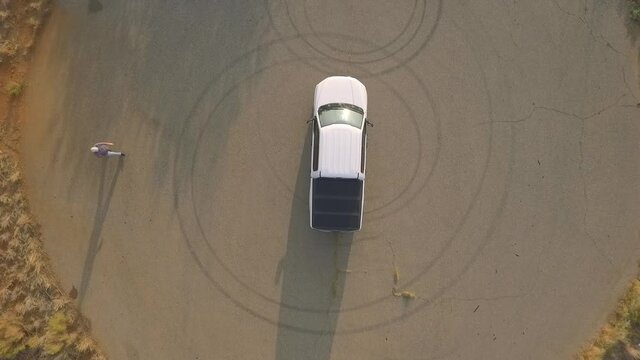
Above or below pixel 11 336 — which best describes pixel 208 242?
above

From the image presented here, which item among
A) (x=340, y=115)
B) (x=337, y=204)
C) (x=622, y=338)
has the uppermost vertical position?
(x=340, y=115)

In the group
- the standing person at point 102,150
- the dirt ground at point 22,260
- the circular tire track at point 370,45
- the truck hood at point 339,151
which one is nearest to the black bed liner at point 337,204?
the truck hood at point 339,151

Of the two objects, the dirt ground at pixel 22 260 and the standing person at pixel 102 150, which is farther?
the dirt ground at pixel 22 260

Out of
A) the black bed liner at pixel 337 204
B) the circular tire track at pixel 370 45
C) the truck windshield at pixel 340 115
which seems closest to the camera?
the black bed liner at pixel 337 204

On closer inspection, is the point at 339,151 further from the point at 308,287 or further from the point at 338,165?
the point at 308,287

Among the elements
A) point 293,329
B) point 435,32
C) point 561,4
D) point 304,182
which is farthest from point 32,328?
point 561,4

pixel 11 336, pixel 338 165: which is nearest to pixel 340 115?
pixel 338 165

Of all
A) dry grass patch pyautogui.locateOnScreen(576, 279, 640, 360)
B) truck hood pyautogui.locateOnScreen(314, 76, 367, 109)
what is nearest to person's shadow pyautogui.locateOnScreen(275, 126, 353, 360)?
truck hood pyautogui.locateOnScreen(314, 76, 367, 109)

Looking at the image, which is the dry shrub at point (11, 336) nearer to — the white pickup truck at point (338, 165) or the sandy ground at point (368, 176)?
the sandy ground at point (368, 176)

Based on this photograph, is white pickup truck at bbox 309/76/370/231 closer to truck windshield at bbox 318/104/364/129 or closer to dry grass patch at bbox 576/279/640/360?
truck windshield at bbox 318/104/364/129
